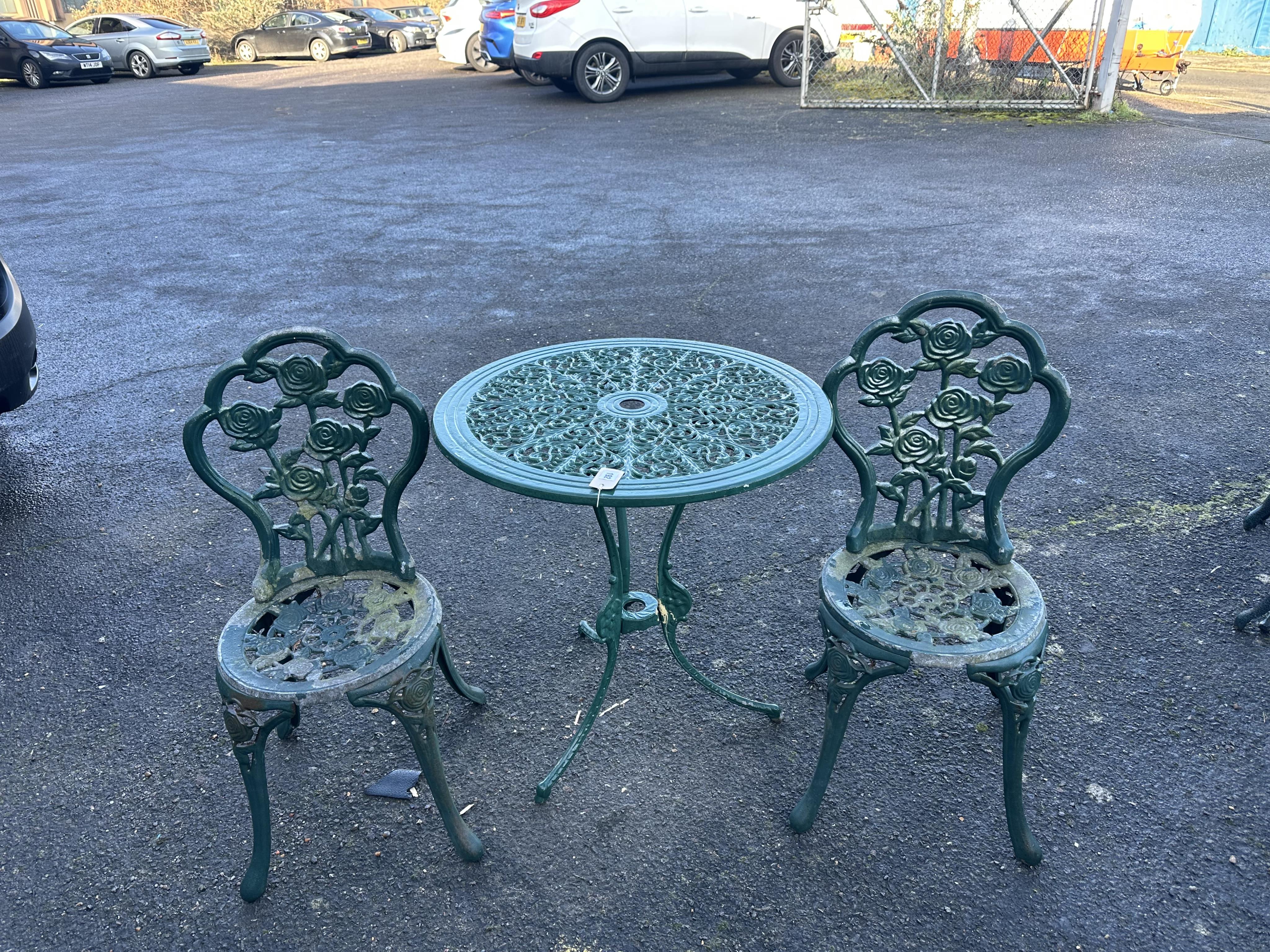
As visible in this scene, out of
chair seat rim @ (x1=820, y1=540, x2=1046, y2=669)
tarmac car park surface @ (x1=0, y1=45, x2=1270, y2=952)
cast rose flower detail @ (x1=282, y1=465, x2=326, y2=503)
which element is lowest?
tarmac car park surface @ (x1=0, y1=45, x2=1270, y2=952)

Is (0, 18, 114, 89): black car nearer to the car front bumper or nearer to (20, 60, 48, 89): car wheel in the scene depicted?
(20, 60, 48, 89): car wheel

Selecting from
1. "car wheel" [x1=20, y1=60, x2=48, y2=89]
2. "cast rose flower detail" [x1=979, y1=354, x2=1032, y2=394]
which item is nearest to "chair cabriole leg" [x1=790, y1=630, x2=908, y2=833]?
"cast rose flower detail" [x1=979, y1=354, x2=1032, y2=394]

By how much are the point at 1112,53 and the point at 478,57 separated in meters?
12.1

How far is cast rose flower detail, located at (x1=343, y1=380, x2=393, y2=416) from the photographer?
2291 millimetres

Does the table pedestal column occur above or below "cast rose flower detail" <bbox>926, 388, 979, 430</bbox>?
below

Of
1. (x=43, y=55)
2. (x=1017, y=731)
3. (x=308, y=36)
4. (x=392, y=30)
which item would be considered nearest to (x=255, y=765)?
(x=1017, y=731)

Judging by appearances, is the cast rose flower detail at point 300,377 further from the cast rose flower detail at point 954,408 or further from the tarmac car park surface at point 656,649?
the cast rose flower detail at point 954,408

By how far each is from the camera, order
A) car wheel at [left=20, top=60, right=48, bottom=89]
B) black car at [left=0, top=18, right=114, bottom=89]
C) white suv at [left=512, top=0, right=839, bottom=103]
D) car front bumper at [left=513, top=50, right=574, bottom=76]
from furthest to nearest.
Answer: car wheel at [left=20, top=60, right=48, bottom=89]
black car at [left=0, top=18, right=114, bottom=89]
car front bumper at [left=513, top=50, right=574, bottom=76]
white suv at [left=512, top=0, right=839, bottom=103]

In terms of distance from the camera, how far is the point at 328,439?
7.74 feet

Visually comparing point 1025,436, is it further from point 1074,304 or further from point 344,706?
point 344,706

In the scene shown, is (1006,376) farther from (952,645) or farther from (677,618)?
(677,618)

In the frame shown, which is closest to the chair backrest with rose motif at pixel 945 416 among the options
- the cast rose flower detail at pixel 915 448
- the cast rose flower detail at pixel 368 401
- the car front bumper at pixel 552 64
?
the cast rose flower detail at pixel 915 448

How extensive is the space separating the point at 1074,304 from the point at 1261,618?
334 cm

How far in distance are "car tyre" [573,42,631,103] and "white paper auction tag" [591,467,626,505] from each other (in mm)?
12898
